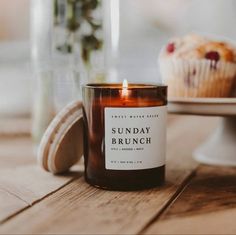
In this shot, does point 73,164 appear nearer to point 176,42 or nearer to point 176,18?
point 176,42

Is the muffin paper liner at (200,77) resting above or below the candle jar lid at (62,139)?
above

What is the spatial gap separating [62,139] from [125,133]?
128 millimetres

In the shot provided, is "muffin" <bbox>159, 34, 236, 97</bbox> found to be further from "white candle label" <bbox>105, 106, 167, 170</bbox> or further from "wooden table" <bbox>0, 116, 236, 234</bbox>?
"white candle label" <bbox>105, 106, 167, 170</bbox>

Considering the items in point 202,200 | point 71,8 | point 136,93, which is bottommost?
point 202,200

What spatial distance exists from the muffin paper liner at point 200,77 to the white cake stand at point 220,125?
7cm

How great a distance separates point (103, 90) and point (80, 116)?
116mm

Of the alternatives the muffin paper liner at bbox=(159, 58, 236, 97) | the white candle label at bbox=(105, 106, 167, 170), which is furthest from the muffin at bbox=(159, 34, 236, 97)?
the white candle label at bbox=(105, 106, 167, 170)

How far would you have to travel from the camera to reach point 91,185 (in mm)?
746

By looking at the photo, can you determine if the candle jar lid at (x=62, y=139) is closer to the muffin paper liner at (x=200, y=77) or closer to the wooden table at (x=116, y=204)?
the wooden table at (x=116, y=204)

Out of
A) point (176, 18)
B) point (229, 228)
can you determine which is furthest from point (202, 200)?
point (176, 18)

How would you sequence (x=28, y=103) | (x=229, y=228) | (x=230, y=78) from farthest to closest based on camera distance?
(x=28, y=103) → (x=230, y=78) → (x=229, y=228)

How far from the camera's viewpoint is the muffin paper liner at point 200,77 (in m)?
0.91

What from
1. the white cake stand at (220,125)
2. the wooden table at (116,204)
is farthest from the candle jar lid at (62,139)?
the white cake stand at (220,125)

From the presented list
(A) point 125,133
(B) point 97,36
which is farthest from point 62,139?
(B) point 97,36
